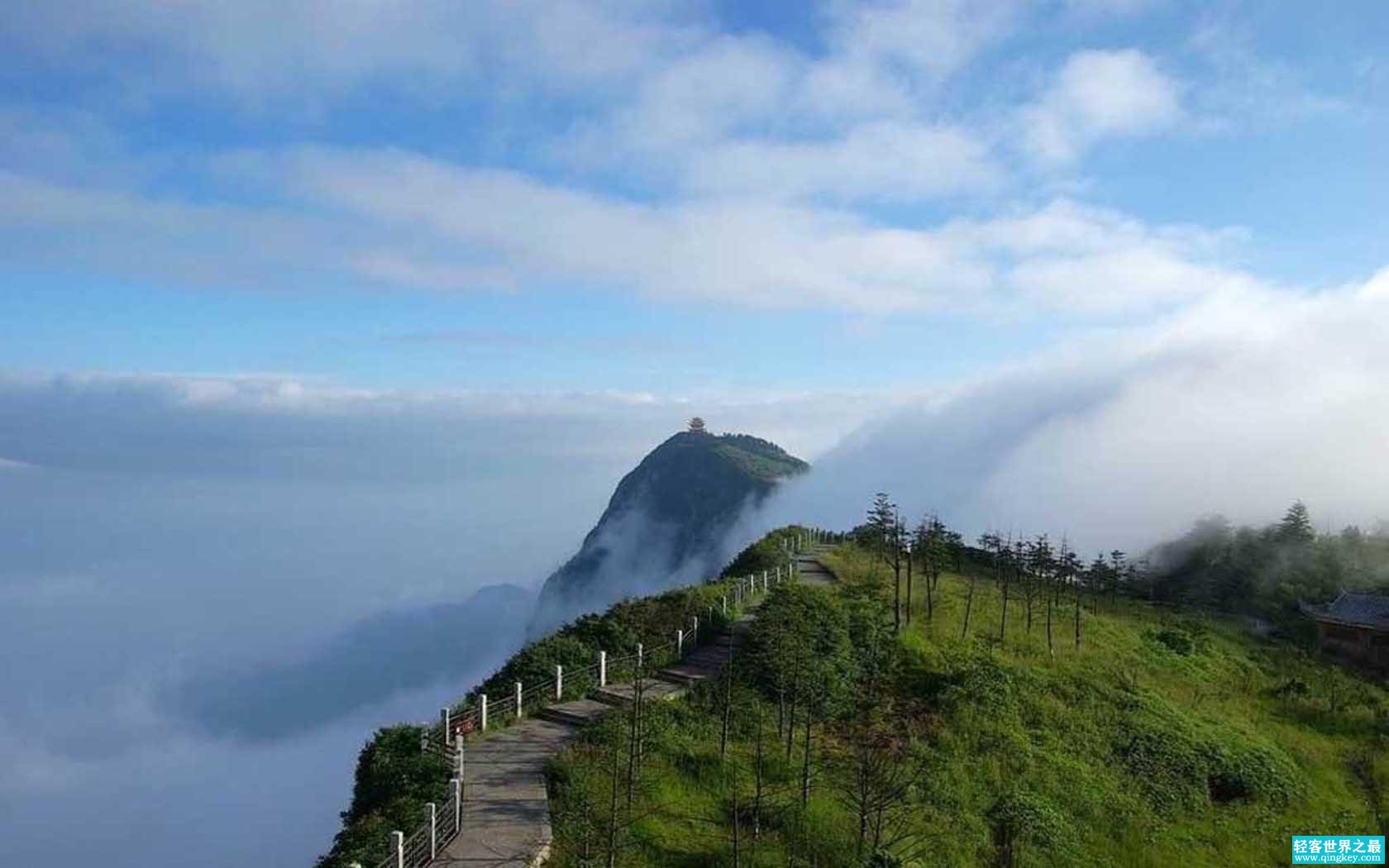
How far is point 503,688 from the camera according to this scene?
26.0 m

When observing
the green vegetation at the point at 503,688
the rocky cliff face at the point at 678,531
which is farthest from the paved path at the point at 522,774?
the rocky cliff face at the point at 678,531

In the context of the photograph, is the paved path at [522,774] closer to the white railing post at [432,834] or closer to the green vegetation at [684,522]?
the white railing post at [432,834]

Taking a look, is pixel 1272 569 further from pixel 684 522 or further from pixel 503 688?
pixel 684 522

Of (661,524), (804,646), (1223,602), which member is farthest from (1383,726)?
(661,524)

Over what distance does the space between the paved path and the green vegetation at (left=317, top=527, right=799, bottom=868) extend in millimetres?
872

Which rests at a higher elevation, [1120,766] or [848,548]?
[848,548]

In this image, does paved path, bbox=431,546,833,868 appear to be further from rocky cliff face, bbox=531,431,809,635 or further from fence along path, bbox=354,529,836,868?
rocky cliff face, bbox=531,431,809,635

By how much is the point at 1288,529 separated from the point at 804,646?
68273mm

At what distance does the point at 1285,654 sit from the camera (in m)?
46.2

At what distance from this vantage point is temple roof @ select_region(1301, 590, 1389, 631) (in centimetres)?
4622

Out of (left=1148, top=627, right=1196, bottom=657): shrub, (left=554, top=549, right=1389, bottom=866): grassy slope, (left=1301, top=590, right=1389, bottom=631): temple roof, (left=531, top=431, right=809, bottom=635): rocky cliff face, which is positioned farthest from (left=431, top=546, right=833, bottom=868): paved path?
(left=531, top=431, right=809, bottom=635): rocky cliff face

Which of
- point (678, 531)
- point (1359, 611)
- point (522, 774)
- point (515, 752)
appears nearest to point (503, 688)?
point (515, 752)

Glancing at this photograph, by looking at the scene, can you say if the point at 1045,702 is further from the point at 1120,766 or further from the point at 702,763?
the point at 702,763

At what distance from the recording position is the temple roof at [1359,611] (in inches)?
1820
